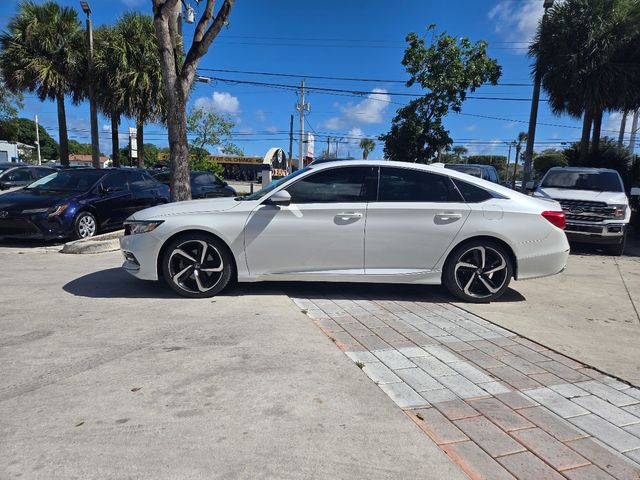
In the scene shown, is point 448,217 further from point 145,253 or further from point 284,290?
point 145,253

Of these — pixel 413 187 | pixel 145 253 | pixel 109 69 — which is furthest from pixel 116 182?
pixel 109 69

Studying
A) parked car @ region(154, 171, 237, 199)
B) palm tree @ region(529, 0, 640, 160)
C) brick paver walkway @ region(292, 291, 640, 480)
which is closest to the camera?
brick paver walkway @ region(292, 291, 640, 480)

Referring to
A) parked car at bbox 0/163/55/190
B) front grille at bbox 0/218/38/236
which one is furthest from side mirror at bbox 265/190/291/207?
Result: parked car at bbox 0/163/55/190

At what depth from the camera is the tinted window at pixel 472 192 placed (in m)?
5.31

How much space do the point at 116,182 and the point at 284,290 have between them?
618cm

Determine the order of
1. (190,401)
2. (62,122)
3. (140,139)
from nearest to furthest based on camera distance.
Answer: (190,401) < (62,122) < (140,139)

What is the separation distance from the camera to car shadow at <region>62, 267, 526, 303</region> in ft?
17.7

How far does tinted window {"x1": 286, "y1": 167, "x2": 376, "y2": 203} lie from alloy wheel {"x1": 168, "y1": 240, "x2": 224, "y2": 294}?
1.11m

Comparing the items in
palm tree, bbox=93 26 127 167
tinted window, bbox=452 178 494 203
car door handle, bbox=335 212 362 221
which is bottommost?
car door handle, bbox=335 212 362 221

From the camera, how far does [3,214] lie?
8.26 meters

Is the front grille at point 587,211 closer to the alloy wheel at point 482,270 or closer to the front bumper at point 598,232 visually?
the front bumper at point 598,232

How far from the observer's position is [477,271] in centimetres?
535

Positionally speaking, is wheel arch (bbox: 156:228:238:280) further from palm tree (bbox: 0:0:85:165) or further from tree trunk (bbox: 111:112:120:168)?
palm tree (bbox: 0:0:85:165)

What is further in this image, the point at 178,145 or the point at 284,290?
the point at 178,145
